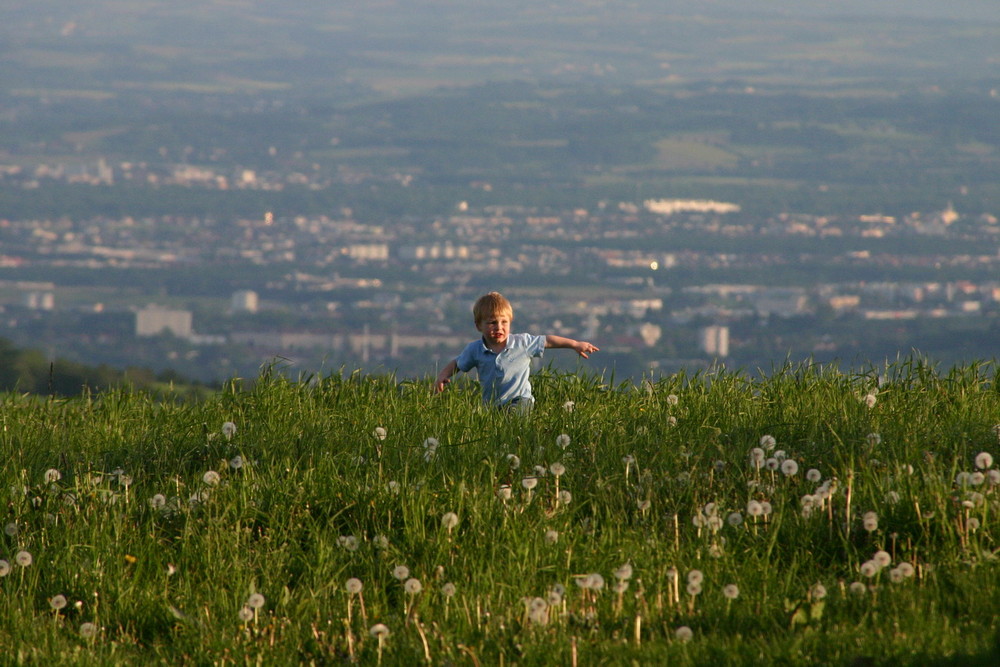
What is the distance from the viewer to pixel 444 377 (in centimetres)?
807

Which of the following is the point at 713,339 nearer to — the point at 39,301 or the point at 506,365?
the point at 39,301

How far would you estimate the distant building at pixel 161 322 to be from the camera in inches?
4865

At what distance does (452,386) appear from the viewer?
26.6ft

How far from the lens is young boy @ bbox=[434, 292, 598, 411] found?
319 inches

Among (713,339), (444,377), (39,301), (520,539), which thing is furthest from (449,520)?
(39,301)

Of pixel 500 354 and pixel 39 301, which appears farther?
pixel 39 301

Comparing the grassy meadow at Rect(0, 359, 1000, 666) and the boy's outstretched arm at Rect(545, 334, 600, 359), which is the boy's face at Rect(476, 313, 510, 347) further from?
the grassy meadow at Rect(0, 359, 1000, 666)

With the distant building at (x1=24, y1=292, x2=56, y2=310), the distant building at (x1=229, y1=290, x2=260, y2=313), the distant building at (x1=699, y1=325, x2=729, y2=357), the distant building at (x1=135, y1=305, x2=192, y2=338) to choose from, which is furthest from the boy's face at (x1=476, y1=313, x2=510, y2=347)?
the distant building at (x1=24, y1=292, x2=56, y2=310)

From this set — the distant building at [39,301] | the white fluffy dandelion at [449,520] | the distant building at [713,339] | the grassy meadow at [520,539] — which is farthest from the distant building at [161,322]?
the white fluffy dandelion at [449,520]

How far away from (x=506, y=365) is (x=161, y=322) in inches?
4876

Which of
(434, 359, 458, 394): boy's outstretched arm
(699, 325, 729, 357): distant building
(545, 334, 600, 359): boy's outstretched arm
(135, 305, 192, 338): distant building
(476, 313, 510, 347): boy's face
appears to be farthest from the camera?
(135, 305, 192, 338): distant building

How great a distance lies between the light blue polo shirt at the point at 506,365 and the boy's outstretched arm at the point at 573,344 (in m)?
0.07

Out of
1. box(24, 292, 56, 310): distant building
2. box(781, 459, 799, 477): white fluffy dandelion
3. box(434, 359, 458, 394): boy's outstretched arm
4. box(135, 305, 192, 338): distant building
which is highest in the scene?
box(434, 359, 458, 394): boy's outstretched arm

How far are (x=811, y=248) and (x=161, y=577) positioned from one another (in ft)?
568
